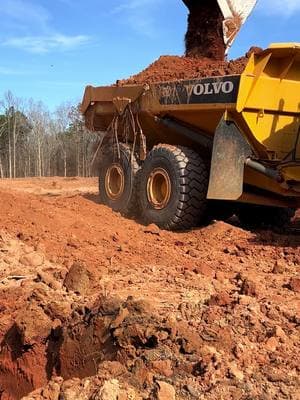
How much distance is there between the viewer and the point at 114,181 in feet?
30.2

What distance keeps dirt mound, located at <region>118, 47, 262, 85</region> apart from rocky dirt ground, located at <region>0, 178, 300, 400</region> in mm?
2066

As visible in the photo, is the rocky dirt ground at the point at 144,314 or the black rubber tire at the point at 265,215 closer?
the rocky dirt ground at the point at 144,314

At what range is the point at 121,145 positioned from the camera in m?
8.93

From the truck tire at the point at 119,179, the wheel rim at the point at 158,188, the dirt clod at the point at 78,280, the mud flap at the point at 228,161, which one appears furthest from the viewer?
the truck tire at the point at 119,179

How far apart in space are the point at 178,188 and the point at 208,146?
2.21 ft

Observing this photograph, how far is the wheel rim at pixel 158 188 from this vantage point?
7.71 metres

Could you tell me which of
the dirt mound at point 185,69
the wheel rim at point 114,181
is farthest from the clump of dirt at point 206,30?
the wheel rim at point 114,181

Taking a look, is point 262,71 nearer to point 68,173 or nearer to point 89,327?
point 89,327

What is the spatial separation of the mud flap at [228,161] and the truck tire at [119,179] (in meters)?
1.81

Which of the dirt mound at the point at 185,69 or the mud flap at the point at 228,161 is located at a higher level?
the dirt mound at the point at 185,69

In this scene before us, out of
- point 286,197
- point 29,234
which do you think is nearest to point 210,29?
point 286,197

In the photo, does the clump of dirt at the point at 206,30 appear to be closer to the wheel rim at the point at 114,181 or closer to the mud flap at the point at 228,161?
the wheel rim at the point at 114,181

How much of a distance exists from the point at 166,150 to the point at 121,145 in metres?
1.37

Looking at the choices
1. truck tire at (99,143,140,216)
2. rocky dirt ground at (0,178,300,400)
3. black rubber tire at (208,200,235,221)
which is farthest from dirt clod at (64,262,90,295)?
truck tire at (99,143,140,216)
